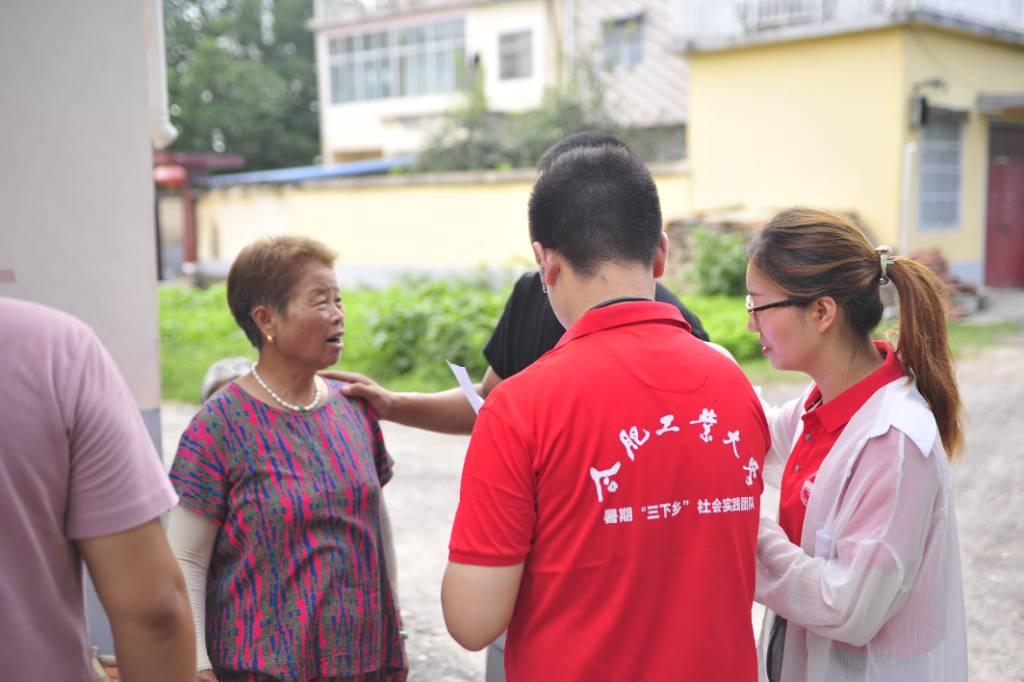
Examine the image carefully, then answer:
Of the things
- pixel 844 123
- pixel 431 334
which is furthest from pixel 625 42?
pixel 431 334

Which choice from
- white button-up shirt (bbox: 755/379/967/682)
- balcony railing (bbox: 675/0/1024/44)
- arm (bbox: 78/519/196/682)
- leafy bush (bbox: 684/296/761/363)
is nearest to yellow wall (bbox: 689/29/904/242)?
balcony railing (bbox: 675/0/1024/44)

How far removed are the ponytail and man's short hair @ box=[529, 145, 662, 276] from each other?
0.63 meters

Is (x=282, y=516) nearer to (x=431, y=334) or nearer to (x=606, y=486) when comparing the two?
(x=606, y=486)

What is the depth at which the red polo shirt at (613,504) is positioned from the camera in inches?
63.0

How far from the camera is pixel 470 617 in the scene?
63.6 inches

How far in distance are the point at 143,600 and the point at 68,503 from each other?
7.4 inches

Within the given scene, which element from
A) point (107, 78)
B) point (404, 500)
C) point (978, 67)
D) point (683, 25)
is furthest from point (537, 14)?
point (107, 78)

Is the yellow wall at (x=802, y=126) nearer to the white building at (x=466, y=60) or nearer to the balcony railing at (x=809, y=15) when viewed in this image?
the balcony railing at (x=809, y=15)

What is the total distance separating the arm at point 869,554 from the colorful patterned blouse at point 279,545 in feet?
3.26

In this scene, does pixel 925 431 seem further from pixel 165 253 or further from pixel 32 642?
pixel 165 253

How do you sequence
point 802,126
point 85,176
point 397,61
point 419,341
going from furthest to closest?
point 397,61, point 802,126, point 419,341, point 85,176

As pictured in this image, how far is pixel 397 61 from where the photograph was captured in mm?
26031

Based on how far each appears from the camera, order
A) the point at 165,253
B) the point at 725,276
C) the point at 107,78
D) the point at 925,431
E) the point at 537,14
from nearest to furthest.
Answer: the point at 925,431 < the point at 107,78 < the point at 725,276 < the point at 537,14 < the point at 165,253

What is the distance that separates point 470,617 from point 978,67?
1556 centimetres
